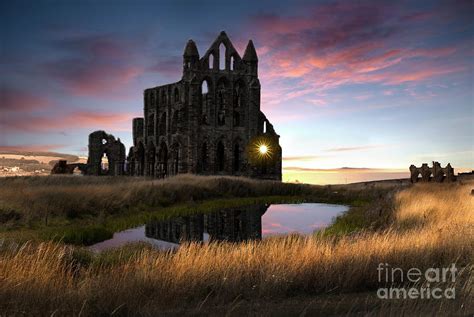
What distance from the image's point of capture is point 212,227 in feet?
57.1

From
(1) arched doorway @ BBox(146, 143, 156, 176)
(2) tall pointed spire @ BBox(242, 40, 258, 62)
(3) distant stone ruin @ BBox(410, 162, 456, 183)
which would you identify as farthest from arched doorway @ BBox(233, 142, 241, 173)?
(3) distant stone ruin @ BBox(410, 162, 456, 183)

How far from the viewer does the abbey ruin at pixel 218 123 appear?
165 feet

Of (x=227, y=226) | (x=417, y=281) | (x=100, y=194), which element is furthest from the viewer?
(x=100, y=194)

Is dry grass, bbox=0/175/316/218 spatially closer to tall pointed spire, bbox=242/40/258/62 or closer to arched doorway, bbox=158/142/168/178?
tall pointed spire, bbox=242/40/258/62

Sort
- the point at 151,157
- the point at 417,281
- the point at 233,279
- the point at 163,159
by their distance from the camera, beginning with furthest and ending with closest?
the point at 151,157, the point at 163,159, the point at 417,281, the point at 233,279

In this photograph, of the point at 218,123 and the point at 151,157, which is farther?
the point at 151,157

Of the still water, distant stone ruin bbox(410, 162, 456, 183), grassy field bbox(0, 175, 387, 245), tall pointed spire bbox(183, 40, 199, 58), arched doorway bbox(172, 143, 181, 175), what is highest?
tall pointed spire bbox(183, 40, 199, 58)

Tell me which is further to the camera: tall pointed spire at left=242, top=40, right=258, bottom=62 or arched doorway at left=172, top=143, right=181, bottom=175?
tall pointed spire at left=242, top=40, right=258, bottom=62

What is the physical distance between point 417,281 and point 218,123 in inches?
1876

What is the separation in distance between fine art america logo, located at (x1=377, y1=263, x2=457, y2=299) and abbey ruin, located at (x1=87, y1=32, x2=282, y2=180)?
1659 inches

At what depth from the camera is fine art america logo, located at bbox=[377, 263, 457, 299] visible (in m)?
6.47

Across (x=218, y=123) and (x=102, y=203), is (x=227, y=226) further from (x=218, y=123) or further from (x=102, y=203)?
(x=218, y=123)

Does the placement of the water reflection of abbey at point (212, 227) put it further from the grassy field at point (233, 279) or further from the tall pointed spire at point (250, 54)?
the tall pointed spire at point (250, 54)

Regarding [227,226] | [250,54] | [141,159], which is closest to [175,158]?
[141,159]
